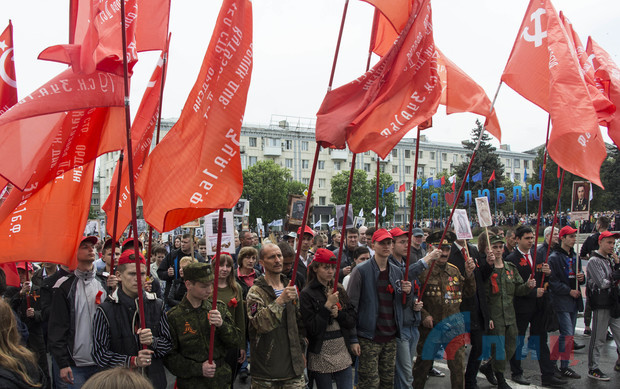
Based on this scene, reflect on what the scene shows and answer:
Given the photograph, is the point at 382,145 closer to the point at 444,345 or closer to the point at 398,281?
the point at 398,281

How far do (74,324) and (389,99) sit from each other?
3674 millimetres

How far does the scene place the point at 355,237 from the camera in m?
10.2

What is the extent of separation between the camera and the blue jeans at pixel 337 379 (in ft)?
17.1

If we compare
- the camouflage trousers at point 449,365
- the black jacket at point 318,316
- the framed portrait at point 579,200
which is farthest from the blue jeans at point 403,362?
the framed portrait at point 579,200

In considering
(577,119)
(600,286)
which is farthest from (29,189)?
Result: (600,286)

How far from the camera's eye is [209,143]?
Answer: 4.23m

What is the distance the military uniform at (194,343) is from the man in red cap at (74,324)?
Answer: 88 cm

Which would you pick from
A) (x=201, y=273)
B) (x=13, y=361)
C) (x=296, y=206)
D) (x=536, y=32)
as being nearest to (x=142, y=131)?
(x=201, y=273)

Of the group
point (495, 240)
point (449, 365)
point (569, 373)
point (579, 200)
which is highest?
point (579, 200)

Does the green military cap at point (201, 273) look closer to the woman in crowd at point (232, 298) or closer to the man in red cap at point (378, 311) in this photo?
the woman in crowd at point (232, 298)

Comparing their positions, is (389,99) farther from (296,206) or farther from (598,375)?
(296,206)

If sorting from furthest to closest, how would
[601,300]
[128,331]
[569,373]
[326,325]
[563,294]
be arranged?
[563,294]
[601,300]
[569,373]
[326,325]
[128,331]

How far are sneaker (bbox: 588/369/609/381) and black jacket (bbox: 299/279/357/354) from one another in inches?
169

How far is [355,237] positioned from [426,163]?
265ft
